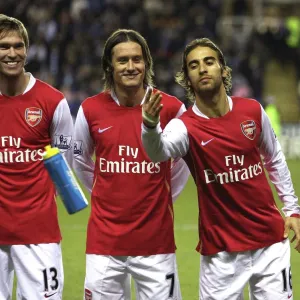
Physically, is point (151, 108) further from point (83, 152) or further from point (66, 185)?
point (83, 152)

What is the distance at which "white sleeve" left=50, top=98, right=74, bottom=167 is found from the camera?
620cm

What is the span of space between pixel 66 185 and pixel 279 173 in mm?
1379

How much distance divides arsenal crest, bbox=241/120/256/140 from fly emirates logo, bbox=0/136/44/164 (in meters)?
1.37

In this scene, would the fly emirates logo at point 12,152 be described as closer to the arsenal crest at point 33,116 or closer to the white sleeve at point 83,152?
the arsenal crest at point 33,116

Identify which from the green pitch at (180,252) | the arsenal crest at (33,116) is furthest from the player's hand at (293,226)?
the green pitch at (180,252)

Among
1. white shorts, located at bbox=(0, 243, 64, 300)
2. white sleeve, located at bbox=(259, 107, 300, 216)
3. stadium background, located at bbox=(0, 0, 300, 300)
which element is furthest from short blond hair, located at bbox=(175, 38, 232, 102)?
stadium background, located at bbox=(0, 0, 300, 300)

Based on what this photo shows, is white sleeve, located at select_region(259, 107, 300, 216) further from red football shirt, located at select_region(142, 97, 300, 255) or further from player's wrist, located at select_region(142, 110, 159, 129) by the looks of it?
player's wrist, located at select_region(142, 110, 159, 129)

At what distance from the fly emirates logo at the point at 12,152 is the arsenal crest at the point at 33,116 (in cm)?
14

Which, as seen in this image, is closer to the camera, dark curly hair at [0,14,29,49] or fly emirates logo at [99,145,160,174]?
fly emirates logo at [99,145,160,174]

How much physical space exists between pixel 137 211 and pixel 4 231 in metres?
0.88

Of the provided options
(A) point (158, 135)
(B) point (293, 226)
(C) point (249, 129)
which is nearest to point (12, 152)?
(A) point (158, 135)

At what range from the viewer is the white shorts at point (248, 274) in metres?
5.64

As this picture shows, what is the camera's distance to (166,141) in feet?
17.8

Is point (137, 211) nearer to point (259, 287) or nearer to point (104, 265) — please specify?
point (104, 265)
